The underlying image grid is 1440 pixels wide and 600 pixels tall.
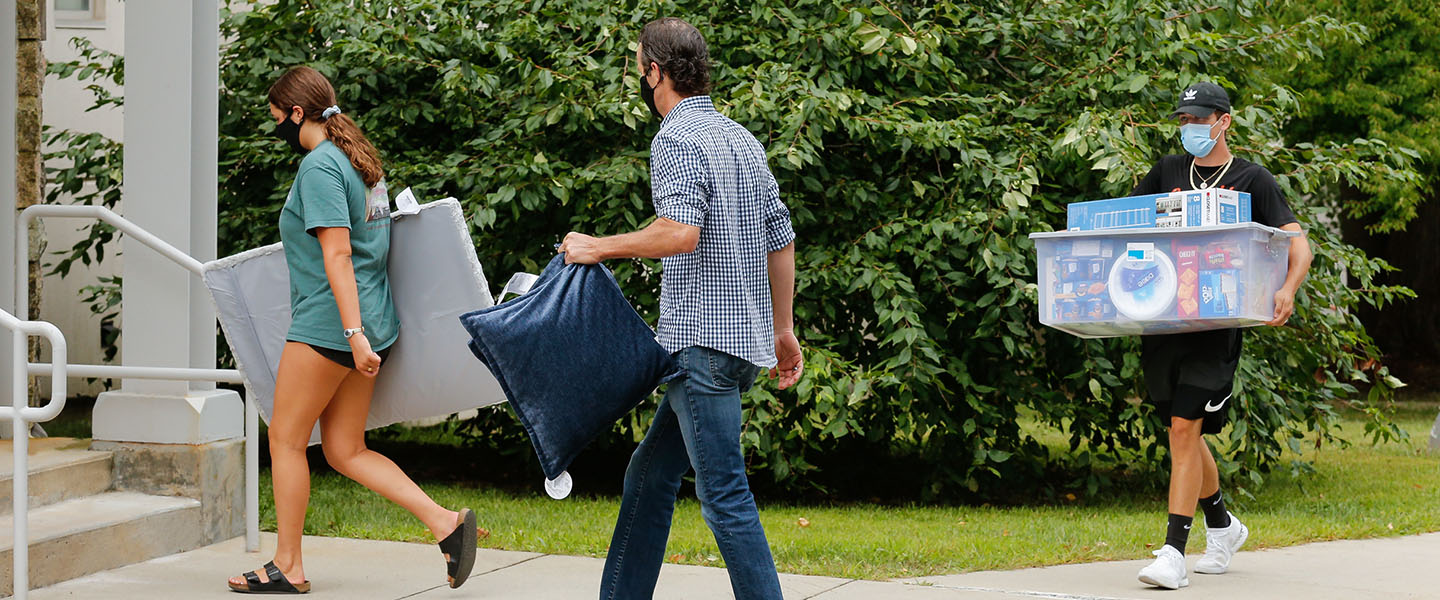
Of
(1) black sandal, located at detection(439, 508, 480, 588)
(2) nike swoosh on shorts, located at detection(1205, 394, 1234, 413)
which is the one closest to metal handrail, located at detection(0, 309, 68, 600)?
(1) black sandal, located at detection(439, 508, 480, 588)

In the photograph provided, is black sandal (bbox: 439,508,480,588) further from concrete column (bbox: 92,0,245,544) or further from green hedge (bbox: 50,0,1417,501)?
green hedge (bbox: 50,0,1417,501)

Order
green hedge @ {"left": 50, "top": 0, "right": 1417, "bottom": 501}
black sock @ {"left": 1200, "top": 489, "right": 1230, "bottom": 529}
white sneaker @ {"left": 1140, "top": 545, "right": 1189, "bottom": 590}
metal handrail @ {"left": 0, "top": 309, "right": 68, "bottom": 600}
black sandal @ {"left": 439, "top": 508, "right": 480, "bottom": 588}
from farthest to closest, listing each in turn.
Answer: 1. green hedge @ {"left": 50, "top": 0, "right": 1417, "bottom": 501}
2. black sock @ {"left": 1200, "top": 489, "right": 1230, "bottom": 529}
3. white sneaker @ {"left": 1140, "top": 545, "right": 1189, "bottom": 590}
4. black sandal @ {"left": 439, "top": 508, "right": 480, "bottom": 588}
5. metal handrail @ {"left": 0, "top": 309, "right": 68, "bottom": 600}

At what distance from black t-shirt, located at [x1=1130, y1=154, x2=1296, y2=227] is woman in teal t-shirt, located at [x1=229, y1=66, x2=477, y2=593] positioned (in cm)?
293

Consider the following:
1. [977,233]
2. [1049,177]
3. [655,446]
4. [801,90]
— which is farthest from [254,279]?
[1049,177]

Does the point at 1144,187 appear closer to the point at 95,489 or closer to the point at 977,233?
the point at 977,233

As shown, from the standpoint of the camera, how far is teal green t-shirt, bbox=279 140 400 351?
491 centimetres

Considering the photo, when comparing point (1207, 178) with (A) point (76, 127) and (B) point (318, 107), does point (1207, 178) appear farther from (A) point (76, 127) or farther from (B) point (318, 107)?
(A) point (76, 127)

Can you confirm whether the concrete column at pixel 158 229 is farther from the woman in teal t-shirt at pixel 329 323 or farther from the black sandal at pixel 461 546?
the black sandal at pixel 461 546

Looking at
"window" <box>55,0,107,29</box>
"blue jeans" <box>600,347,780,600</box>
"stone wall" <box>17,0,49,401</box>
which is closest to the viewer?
"blue jeans" <box>600,347,780,600</box>

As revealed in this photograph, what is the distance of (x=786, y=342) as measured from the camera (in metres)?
4.55

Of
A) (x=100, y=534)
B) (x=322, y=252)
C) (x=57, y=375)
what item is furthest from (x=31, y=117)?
(x=57, y=375)

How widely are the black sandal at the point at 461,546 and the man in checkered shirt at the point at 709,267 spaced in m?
1.18

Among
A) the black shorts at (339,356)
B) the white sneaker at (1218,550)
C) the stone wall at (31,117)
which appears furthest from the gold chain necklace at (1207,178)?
the stone wall at (31,117)

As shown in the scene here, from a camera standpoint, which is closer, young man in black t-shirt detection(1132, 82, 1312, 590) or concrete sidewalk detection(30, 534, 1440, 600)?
concrete sidewalk detection(30, 534, 1440, 600)
